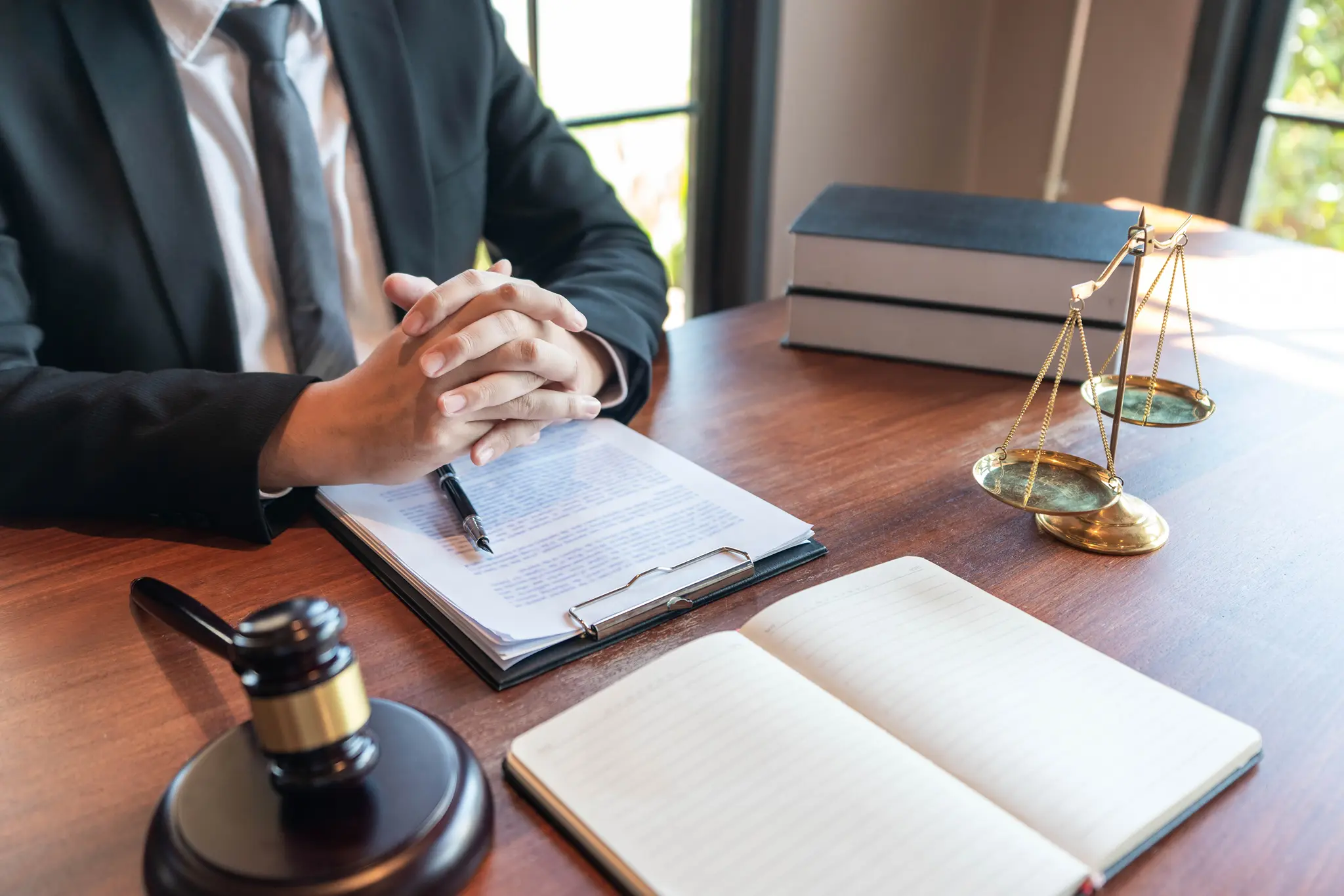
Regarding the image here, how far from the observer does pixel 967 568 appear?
2.56ft

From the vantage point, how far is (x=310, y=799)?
0.49 metres

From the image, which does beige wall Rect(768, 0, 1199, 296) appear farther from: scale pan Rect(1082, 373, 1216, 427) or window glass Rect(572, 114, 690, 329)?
scale pan Rect(1082, 373, 1216, 427)

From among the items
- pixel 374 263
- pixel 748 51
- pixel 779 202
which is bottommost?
pixel 779 202

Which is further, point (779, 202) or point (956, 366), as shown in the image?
point (779, 202)

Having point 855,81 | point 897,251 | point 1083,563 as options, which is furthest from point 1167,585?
point 855,81

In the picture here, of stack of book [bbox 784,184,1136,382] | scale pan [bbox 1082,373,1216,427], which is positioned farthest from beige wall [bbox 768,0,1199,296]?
scale pan [bbox 1082,373,1216,427]

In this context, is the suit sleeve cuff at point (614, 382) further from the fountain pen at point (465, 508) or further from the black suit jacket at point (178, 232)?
the fountain pen at point (465, 508)

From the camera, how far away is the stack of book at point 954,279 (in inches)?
42.3

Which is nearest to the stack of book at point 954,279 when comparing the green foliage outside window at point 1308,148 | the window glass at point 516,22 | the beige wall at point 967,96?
the window glass at point 516,22

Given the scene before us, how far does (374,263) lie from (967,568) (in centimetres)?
77

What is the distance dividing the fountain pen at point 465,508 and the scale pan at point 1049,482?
38cm

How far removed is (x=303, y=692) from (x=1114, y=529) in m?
0.63

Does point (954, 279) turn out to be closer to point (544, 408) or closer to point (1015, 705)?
point (544, 408)

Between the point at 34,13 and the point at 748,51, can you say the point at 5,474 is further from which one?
the point at 748,51
